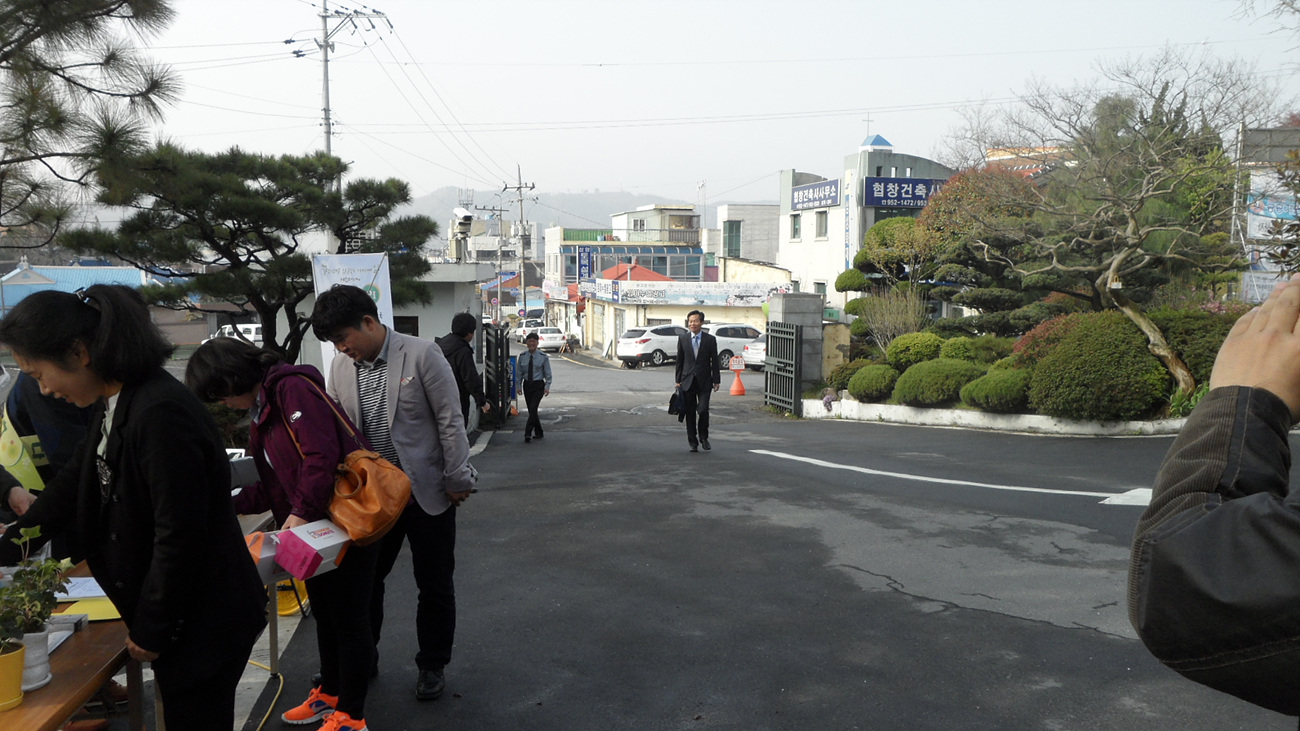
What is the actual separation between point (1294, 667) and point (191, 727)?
9.19ft

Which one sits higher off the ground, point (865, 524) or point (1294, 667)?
point (1294, 667)

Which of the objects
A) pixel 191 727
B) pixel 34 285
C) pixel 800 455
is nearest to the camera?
pixel 191 727

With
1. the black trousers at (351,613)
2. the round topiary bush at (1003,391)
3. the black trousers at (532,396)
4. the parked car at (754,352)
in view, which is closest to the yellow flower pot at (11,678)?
A: the black trousers at (351,613)

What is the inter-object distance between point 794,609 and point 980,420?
435 inches

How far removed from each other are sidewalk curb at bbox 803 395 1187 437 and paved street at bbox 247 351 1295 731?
2998 millimetres

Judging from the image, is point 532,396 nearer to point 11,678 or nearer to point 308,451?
point 308,451

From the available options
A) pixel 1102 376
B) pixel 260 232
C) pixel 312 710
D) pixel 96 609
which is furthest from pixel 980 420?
pixel 96 609

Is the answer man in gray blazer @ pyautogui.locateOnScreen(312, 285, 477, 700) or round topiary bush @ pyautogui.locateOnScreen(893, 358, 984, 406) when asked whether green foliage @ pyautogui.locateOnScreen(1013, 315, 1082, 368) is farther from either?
man in gray blazer @ pyautogui.locateOnScreen(312, 285, 477, 700)

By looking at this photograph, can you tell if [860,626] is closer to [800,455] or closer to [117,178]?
[117,178]

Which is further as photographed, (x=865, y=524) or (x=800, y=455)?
(x=800, y=455)

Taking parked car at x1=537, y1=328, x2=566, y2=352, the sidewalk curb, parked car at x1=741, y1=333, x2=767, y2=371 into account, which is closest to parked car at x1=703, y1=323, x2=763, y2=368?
parked car at x1=741, y1=333, x2=767, y2=371

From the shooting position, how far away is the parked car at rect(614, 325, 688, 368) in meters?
39.1

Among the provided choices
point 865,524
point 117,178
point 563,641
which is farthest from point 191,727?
point 865,524

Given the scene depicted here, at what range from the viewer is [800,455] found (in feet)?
39.5
